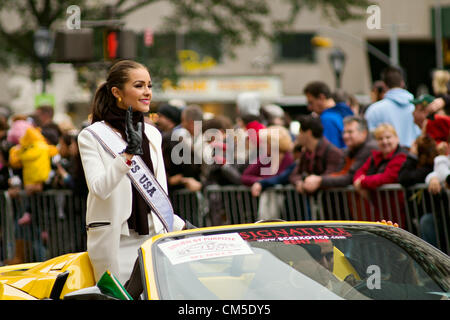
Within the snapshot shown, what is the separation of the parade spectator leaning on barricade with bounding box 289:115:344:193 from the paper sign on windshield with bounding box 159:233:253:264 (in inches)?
185

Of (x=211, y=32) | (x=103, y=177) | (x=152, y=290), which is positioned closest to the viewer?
(x=152, y=290)

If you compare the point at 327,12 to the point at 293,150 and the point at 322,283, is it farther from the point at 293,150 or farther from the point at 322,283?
the point at 322,283

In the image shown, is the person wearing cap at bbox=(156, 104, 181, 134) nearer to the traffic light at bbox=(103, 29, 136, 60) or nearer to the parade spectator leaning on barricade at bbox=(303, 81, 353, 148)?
the parade spectator leaning on barricade at bbox=(303, 81, 353, 148)

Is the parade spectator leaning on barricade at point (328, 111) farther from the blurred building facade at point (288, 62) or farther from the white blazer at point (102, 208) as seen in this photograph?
the blurred building facade at point (288, 62)

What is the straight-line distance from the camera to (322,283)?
12.8 ft

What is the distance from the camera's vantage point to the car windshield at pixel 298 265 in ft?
12.6

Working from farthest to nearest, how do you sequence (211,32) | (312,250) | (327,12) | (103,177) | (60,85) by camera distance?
(60,85) → (211,32) → (327,12) → (103,177) → (312,250)

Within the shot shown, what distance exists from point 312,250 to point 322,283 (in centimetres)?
26

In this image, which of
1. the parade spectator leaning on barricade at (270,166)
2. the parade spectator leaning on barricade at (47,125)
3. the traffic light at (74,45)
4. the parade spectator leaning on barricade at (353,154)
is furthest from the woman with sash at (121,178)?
the traffic light at (74,45)

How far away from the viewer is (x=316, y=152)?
8.98 meters

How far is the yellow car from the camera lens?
3.82m

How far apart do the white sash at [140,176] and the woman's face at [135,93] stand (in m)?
0.20

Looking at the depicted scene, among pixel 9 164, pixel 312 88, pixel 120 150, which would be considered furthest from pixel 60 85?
pixel 120 150
